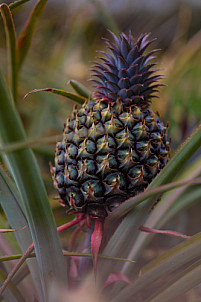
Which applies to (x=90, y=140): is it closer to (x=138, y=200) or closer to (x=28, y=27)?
(x=138, y=200)

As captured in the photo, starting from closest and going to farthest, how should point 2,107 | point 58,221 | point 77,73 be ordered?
1. point 2,107
2. point 58,221
3. point 77,73

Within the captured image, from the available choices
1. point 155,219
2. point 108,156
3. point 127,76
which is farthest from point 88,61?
point 155,219

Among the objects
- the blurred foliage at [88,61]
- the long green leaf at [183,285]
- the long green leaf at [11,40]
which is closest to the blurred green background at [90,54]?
the blurred foliage at [88,61]

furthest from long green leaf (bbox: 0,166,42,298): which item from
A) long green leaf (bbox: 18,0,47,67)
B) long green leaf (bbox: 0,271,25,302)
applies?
long green leaf (bbox: 18,0,47,67)

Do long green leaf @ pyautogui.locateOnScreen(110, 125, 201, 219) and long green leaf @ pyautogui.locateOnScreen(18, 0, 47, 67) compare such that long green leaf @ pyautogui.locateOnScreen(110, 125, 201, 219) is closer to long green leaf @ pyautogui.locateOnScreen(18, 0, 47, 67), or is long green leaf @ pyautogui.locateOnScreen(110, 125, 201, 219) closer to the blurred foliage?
the blurred foliage

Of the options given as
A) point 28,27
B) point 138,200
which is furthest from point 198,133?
point 28,27

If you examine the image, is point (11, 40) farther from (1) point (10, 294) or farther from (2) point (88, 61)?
(1) point (10, 294)
